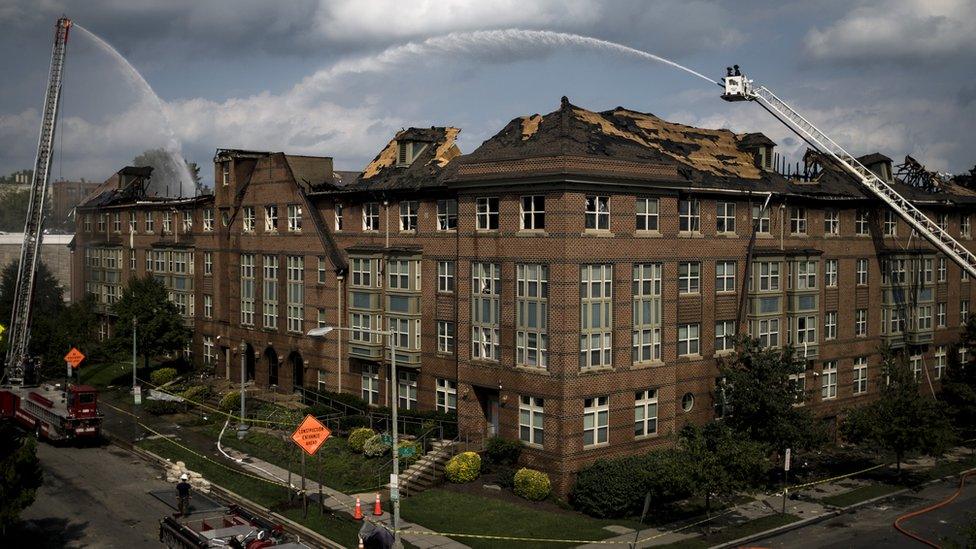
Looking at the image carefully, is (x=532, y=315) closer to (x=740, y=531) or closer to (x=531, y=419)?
(x=531, y=419)

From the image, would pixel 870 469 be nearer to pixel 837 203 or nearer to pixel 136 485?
pixel 837 203

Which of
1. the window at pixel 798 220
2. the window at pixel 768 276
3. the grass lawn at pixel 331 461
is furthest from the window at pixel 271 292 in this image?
the window at pixel 798 220

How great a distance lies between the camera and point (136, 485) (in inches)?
1656

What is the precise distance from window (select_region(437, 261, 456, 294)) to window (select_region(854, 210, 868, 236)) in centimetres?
2507

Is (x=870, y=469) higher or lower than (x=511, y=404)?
lower

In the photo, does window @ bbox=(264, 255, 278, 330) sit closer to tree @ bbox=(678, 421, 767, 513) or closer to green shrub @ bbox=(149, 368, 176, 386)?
green shrub @ bbox=(149, 368, 176, 386)

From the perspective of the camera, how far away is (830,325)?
53125mm

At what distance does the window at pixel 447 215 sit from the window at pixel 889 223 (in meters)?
27.4

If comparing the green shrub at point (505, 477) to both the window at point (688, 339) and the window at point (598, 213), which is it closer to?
the window at point (688, 339)

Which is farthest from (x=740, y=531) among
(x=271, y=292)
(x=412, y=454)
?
(x=271, y=292)

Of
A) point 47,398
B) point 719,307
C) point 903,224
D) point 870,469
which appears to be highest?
point 903,224

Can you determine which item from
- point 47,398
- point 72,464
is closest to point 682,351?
point 72,464

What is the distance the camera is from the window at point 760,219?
1949 inches

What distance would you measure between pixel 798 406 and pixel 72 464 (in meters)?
38.2
